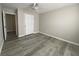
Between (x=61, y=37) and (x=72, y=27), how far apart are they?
114 cm

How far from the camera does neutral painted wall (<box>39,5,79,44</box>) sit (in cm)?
383

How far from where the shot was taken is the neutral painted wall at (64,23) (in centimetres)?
383

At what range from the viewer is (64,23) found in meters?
4.47

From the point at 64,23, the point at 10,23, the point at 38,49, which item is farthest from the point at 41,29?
the point at 38,49

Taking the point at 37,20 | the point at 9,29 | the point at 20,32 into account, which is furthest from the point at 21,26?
the point at 9,29

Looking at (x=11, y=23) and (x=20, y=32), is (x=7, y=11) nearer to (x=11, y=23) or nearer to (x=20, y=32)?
(x=20, y=32)

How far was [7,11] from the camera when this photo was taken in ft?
15.9

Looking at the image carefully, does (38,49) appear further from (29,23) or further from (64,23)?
(29,23)

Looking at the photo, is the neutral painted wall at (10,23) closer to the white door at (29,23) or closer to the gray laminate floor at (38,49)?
the white door at (29,23)

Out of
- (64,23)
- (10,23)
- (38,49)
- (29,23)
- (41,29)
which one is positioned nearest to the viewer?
(38,49)

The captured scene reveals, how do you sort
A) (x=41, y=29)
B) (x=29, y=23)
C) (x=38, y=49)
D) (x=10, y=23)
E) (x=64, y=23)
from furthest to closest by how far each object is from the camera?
(x=10, y=23) → (x=41, y=29) → (x=29, y=23) → (x=64, y=23) → (x=38, y=49)

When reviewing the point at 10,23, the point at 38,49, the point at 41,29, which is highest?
the point at 10,23

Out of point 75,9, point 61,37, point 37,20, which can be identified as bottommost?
point 61,37

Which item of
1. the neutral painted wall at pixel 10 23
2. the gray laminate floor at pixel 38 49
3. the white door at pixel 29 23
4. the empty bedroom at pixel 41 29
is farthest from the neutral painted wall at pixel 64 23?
the neutral painted wall at pixel 10 23
